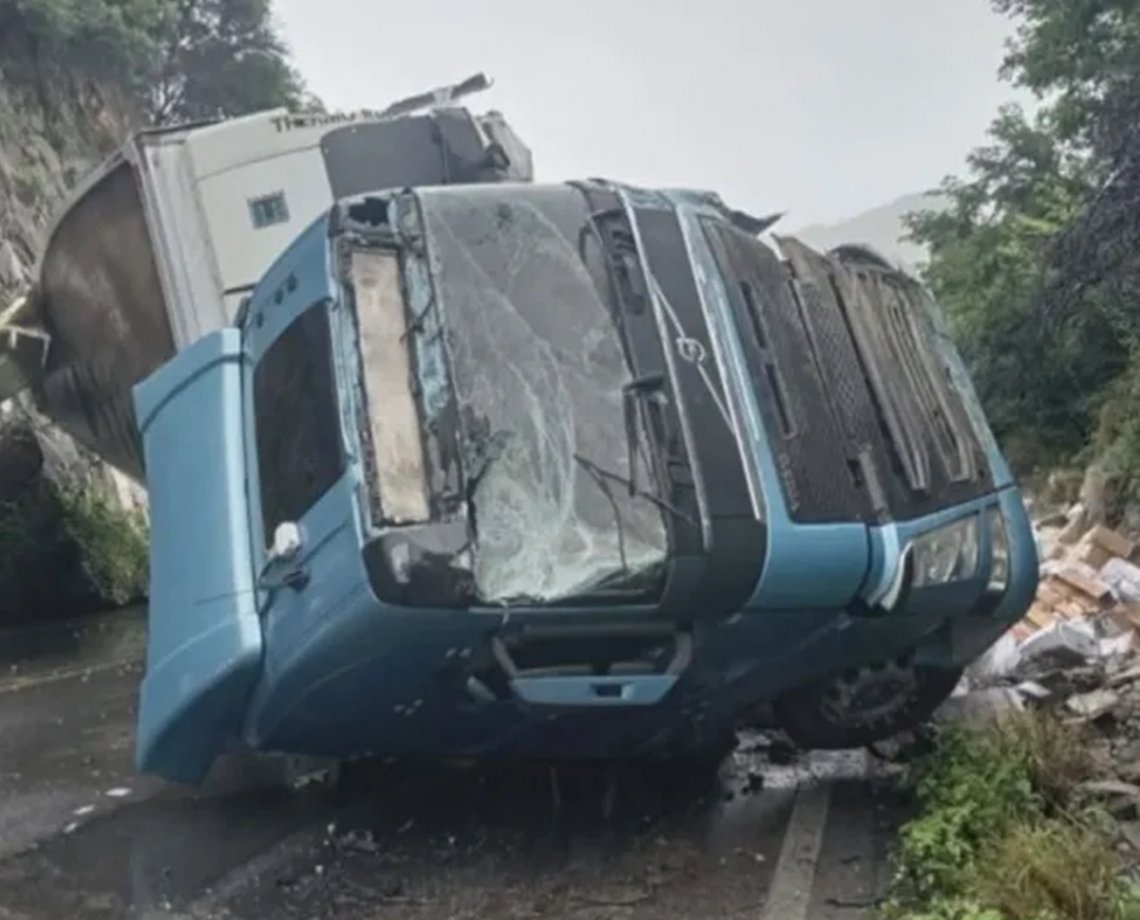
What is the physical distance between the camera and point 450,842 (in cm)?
511

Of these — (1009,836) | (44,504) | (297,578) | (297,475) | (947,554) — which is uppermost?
(44,504)

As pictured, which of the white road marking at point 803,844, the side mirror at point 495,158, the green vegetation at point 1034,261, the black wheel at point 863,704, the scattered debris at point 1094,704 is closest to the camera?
the white road marking at point 803,844

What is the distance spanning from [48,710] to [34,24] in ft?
47.8

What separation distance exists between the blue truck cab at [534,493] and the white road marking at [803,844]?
51 cm

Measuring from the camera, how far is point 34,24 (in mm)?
19875

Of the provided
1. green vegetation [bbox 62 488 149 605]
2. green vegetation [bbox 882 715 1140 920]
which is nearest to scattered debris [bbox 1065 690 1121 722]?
green vegetation [bbox 882 715 1140 920]

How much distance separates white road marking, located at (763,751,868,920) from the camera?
4.39 metres

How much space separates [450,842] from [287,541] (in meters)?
1.53

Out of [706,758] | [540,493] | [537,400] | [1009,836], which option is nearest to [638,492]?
[540,493]

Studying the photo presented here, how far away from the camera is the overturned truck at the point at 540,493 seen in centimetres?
389

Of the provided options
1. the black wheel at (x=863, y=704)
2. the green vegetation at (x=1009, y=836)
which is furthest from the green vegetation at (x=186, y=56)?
the green vegetation at (x=1009, y=836)

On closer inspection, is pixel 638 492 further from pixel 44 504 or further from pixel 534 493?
pixel 44 504

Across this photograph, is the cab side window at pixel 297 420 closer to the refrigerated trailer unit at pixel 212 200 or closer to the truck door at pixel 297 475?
the truck door at pixel 297 475

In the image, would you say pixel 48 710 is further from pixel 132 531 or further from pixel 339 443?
pixel 132 531
